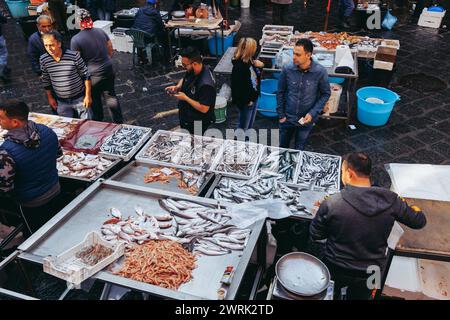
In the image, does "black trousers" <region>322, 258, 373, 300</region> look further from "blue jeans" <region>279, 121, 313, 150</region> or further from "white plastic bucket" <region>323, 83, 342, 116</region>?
"white plastic bucket" <region>323, 83, 342, 116</region>

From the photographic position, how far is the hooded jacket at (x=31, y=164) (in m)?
4.09

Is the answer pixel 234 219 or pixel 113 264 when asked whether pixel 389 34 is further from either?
pixel 113 264

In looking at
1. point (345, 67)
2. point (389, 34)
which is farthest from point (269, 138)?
point (389, 34)

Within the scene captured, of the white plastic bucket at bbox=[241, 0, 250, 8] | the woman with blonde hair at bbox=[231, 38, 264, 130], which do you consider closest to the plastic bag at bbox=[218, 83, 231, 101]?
the woman with blonde hair at bbox=[231, 38, 264, 130]

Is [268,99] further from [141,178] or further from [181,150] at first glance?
[141,178]

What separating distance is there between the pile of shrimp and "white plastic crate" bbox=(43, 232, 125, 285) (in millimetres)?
147

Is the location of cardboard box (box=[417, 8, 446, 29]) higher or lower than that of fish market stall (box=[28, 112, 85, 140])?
higher

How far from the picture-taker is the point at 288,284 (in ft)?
10.7

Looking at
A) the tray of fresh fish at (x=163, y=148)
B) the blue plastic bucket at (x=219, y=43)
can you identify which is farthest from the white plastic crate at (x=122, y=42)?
the tray of fresh fish at (x=163, y=148)

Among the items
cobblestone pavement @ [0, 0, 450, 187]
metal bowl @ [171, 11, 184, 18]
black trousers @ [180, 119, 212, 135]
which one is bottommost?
cobblestone pavement @ [0, 0, 450, 187]

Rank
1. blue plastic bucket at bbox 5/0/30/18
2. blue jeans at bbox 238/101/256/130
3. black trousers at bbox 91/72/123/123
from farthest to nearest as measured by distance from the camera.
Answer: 1. blue plastic bucket at bbox 5/0/30/18
2. black trousers at bbox 91/72/123/123
3. blue jeans at bbox 238/101/256/130

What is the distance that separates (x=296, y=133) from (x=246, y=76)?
4.10 ft

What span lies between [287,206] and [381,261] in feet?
4.11

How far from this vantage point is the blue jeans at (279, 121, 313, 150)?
5.99 m
